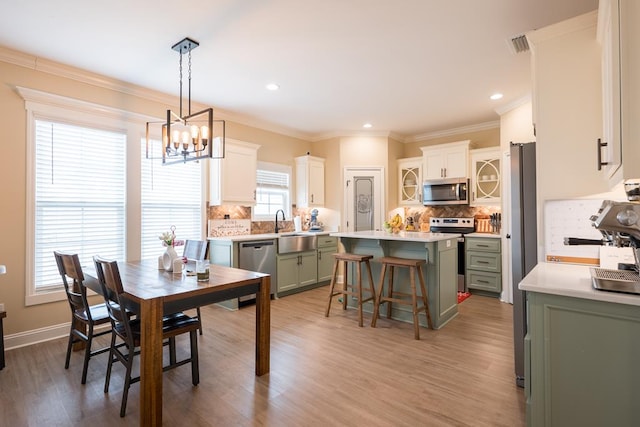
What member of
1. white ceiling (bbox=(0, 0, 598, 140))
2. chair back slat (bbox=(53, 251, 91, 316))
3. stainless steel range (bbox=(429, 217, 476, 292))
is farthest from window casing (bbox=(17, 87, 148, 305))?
stainless steel range (bbox=(429, 217, 476, 292))

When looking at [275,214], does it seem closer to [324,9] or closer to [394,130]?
[394,130]

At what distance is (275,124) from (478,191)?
3.61 m

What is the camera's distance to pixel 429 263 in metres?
3.47

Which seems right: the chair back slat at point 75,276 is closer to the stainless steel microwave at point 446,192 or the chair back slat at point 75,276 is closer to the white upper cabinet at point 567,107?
the white upper cabinet at point 567,107

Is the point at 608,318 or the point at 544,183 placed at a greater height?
the point at 544,183

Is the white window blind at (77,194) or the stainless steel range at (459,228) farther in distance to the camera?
the stainless steel range at (459,228)

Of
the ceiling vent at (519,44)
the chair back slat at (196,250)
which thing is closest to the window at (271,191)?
the chair back slat at (196,250)

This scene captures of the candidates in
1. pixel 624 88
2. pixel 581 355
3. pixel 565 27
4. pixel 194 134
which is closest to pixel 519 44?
pixel 565 27

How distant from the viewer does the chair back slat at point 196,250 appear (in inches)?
126

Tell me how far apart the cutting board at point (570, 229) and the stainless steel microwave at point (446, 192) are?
123 inches

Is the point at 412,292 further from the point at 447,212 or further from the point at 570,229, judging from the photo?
the point at 447,212

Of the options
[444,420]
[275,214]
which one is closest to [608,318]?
[444,420]

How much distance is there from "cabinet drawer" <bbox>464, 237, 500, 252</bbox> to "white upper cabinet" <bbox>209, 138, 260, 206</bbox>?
3433mm

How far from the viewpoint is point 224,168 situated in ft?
15.0
